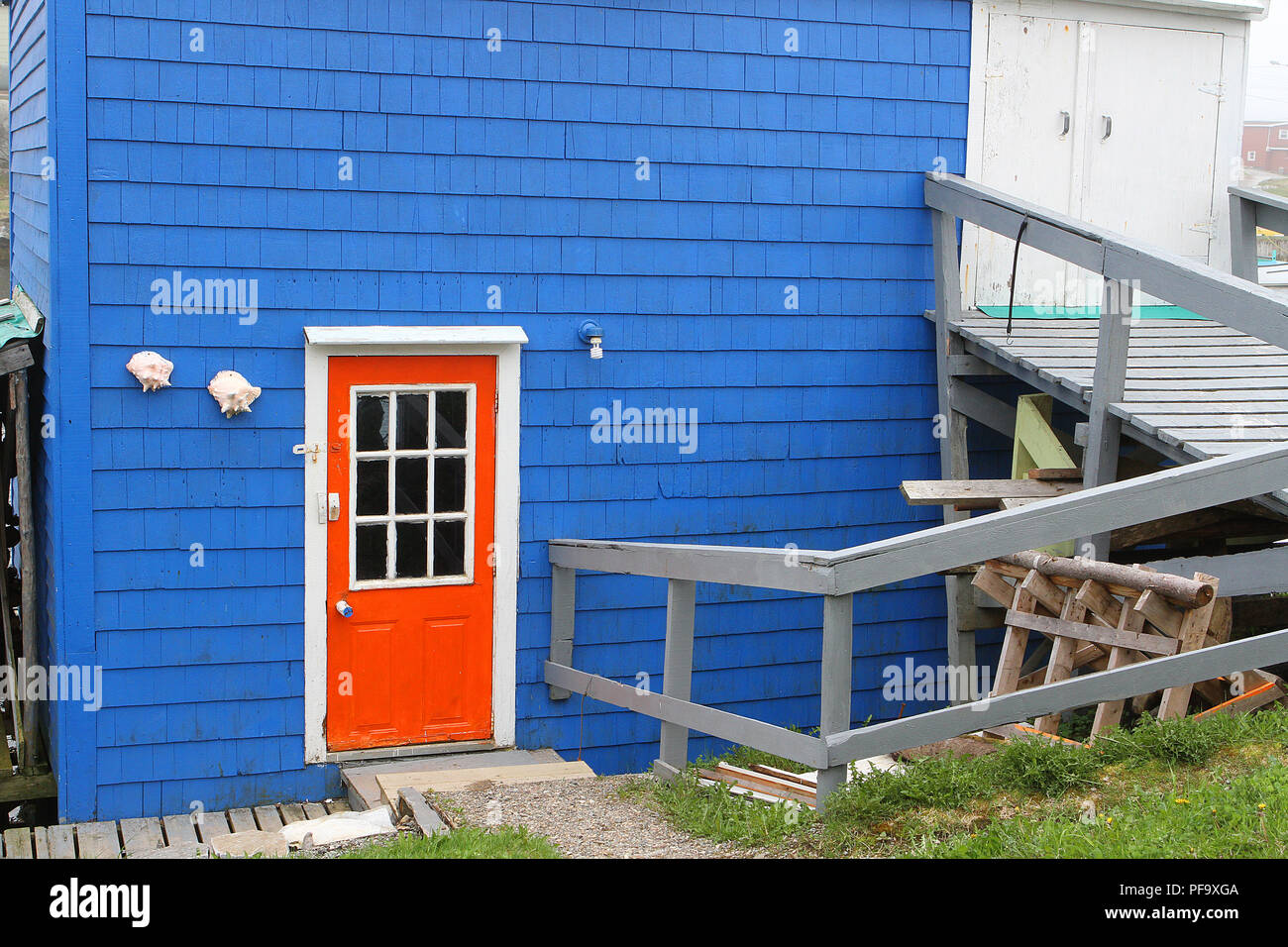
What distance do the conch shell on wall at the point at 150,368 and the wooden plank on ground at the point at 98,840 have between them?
202 centimetres

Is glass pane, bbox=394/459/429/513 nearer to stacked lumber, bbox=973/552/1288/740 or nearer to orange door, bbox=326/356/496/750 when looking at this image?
orange door, bbox=326/356/496/750

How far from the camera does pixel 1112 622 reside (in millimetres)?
5793

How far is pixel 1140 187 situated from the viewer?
8094 mm

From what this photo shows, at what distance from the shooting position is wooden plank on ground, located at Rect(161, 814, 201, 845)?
241 inches

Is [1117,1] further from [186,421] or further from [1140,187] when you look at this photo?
[186,421]

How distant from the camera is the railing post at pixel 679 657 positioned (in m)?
5.91

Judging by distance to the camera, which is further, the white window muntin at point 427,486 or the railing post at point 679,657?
the white window muntin at point 427,486

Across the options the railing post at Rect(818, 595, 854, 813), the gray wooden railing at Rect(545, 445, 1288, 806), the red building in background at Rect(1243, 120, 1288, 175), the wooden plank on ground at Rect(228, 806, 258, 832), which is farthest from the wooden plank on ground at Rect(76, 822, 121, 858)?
the red building in background at Rect(1243, 120, 1288, 175)

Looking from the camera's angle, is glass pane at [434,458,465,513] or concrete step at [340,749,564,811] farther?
glass pane at [434,458,465,513]

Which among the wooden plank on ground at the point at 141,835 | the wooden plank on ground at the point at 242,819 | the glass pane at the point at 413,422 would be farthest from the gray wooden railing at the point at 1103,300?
the wooden plank on ground at the point at 141,835

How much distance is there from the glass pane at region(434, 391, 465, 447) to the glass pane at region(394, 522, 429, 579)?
44 centimetres

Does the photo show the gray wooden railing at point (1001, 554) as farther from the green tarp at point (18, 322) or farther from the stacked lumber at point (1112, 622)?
the green tarp at point (18, 322)
